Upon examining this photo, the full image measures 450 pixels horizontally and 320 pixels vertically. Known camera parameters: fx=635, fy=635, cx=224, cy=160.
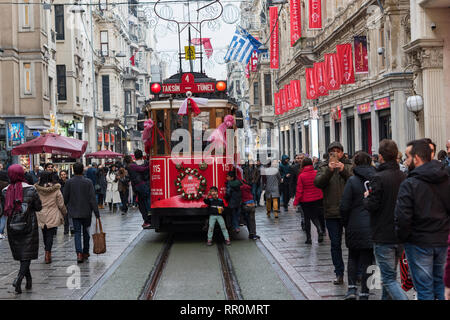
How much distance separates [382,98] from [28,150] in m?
14.6

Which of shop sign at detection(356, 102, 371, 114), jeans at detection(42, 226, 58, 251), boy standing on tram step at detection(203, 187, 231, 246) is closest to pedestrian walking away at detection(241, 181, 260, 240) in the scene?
boy standing on tram step at detection(203, 187, 231, 246)

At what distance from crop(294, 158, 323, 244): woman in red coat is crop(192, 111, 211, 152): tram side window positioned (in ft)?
7.61

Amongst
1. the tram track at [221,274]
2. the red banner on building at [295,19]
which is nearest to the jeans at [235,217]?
the tram track at [221,274]

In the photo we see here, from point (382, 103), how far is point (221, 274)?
17.9 m

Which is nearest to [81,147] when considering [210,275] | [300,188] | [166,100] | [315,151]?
[166,100]

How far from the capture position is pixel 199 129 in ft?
45.4

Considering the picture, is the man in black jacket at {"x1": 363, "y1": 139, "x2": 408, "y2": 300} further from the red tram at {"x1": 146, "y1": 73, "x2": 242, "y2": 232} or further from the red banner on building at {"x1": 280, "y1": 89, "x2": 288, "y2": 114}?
the red banner on building at {"x1": 280, "y1": 89, "x2": 288, "y2": 114}

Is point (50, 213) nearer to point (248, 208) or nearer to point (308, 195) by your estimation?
point (248, 208)

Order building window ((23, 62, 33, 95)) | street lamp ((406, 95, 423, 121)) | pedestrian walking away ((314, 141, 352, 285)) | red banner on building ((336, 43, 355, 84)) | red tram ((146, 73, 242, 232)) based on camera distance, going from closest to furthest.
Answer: pedestrian walking away ((314, 141, 352, 285)) < red tram ((146, 73, 242, 232)) < street lamp ((406, 95, 423, 121)) < red banner on building ((336, 43, 355, 84)) < building window ((23, 62, 33, 95))

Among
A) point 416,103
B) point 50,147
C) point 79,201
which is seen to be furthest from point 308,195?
point 50,147

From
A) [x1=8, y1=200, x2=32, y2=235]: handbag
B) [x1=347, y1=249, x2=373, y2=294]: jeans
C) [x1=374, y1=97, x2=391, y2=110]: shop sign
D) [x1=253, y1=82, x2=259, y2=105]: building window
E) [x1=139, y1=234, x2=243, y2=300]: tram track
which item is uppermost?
[x1=253, y1=82, x2=259, y2=105]: building window

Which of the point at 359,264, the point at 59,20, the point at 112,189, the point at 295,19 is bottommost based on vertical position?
the point at 359,264

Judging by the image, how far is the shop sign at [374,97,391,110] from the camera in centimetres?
2531
